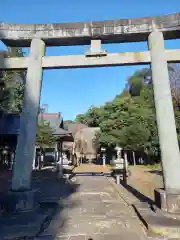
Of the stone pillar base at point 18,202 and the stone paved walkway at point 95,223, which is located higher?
Answer: the stone pillar base at point 18,202

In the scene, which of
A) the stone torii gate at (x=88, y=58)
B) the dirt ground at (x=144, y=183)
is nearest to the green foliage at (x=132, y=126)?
the dirt ground at (x=144, y=183)

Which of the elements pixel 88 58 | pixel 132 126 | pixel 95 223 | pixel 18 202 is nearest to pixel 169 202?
pixel 95 223

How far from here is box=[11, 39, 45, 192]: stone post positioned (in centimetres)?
665

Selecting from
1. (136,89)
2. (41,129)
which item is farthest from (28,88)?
(136,89)

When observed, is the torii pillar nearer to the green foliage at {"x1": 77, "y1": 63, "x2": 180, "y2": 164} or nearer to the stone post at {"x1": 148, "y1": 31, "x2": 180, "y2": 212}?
the stone post at {"x1": 148, "y1": 31, "x2": 180, "y2": 212}

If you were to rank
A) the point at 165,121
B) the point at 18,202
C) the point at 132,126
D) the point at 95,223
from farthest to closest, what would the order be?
1. the point at 132,126
2. the point at 165,121
3. the point at 18,202
4. the point at 95,223

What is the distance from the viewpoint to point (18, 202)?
6.39 metres

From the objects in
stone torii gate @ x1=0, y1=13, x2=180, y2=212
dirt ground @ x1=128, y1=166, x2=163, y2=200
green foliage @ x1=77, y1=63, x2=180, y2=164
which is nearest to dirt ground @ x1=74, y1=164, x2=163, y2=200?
dirt ground @ x1=128, y1=166, x2=163, y2=200

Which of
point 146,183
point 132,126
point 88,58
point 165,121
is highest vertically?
point 132,126

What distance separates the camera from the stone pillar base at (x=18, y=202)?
638 cm

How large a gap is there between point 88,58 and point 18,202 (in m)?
4.84

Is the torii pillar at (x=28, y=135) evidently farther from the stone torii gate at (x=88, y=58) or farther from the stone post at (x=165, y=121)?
the stone post at (x=165, y=121)

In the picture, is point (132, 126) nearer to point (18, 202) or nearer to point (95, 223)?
point (18, 202)

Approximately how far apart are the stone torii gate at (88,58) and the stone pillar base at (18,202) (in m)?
0.03
